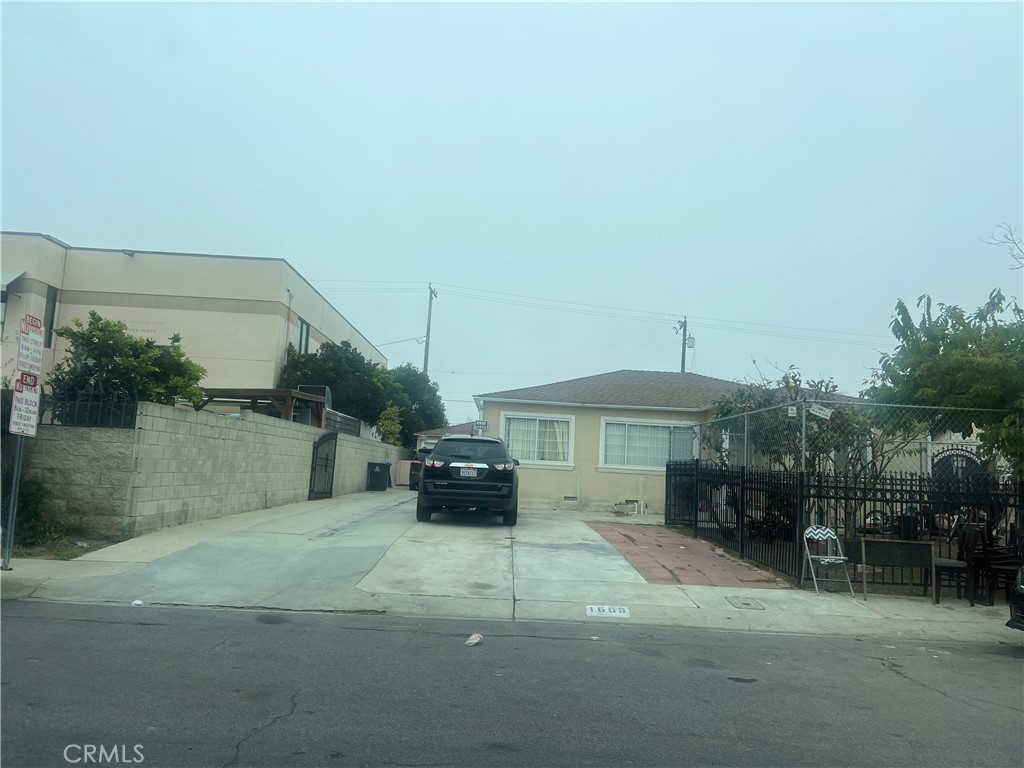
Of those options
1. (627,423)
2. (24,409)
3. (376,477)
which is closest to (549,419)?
(627,423)

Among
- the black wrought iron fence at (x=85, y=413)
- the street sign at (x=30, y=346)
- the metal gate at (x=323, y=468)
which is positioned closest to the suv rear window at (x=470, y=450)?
the black wrought iron fence at (x=85, y=413)

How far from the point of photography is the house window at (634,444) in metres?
22.2

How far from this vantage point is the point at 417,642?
734cm

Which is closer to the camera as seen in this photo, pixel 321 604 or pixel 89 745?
pixel 89 745

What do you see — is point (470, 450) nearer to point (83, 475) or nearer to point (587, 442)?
point (83, 475)

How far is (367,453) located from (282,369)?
5381 mm

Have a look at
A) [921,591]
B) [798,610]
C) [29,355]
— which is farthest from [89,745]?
[921,591]

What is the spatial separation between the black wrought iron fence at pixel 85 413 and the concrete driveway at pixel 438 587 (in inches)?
66.1

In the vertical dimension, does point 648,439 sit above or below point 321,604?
above

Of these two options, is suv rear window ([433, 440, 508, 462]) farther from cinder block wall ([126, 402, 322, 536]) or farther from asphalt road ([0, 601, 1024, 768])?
asphalt road ([0, 601, 1024, 768])

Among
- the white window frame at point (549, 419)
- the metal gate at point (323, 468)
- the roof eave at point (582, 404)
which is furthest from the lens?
the white window frame at point (549, 419)

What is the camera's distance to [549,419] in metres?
22.2

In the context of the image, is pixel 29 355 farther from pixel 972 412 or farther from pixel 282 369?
pixel 282 369

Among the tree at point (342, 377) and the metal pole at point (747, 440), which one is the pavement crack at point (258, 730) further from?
the tree at point (342, 377)
